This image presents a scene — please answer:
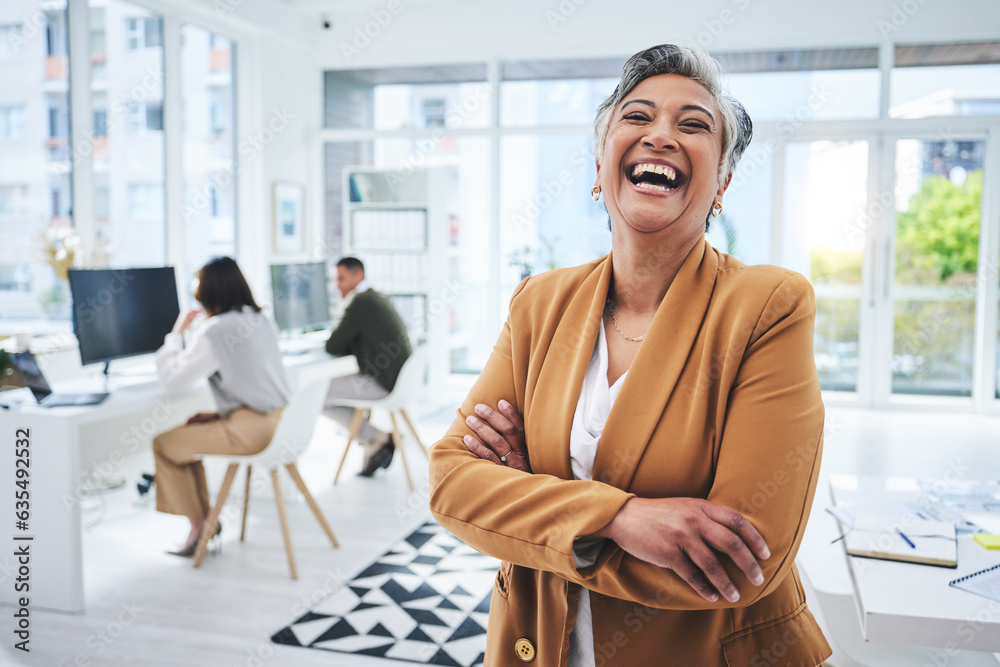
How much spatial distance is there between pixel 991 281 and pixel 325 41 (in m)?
6.02

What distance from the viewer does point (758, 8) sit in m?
6.25

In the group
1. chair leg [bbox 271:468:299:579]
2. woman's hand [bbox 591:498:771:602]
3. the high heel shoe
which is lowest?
the high heel shoe

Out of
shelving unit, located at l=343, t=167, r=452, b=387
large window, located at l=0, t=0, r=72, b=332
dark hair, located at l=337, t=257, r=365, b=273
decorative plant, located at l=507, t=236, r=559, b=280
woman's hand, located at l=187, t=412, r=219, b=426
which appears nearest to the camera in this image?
woman's hand, located at l=187, t=412, r=219, b=426

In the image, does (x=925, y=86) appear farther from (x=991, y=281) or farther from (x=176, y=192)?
(x=176, y=192)

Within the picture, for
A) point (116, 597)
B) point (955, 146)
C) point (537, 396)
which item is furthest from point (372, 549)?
point (955, 146)

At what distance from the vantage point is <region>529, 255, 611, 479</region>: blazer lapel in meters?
1.13

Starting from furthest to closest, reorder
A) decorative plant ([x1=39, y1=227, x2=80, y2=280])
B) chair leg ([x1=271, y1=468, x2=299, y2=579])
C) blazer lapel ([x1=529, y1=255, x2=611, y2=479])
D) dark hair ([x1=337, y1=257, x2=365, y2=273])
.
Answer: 1. dark hair ([x1=337, y1=257, x2=365, y2=273])
2. decorative plant ([x1=39, y1=227, x2=80, y2=280])
3. chair leg ([x1=271, y1=468, x2=299, y2=579])
4. blazer lapel ([x1=529, y1=255, x2=611, y2=479])

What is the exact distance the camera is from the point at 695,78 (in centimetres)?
114

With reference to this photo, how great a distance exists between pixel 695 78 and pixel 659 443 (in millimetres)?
526

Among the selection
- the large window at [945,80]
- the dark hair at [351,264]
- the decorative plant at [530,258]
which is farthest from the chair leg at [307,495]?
the large window at [945,80]

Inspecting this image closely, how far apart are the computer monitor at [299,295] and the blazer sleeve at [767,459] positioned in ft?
13.4

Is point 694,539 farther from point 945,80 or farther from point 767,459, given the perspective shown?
point 945,80

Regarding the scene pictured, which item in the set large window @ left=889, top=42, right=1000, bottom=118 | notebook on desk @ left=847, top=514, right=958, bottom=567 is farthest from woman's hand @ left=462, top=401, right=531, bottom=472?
large window @ left=889, top=42, right=1000, bottom=118

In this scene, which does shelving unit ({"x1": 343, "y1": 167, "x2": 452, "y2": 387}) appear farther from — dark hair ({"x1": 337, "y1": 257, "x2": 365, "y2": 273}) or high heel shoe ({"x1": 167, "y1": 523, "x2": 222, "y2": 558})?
high heel shoe ({"x1": 167, "y1": 523, "x2": 222, "y2": 558})
